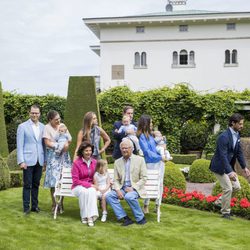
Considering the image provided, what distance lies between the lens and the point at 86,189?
7500mm

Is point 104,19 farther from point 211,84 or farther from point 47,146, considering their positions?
point 47,146

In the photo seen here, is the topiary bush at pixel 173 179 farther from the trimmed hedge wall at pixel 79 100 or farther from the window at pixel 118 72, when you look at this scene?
the window at pixel 118 72

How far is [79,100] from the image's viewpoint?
16.3 metres

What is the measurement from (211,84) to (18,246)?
105 ft

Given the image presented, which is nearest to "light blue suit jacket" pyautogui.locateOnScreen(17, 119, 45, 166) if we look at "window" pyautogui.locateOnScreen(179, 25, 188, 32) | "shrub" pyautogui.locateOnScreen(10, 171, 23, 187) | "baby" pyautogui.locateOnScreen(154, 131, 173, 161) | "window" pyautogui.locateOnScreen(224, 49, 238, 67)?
"baby" pyautogui.locateOnScreen(154, 131, 173, 161)

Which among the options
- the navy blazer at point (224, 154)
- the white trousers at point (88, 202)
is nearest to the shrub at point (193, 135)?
the navy blazer at point (224, 154)

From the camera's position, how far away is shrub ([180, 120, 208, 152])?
78.6ft

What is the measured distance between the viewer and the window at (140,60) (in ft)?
122

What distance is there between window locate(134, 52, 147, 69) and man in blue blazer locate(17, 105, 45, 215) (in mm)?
29333

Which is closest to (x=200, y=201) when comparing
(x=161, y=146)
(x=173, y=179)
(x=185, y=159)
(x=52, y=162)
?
(x=161, y=146)

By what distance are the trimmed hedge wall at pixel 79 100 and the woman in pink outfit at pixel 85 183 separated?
826cm

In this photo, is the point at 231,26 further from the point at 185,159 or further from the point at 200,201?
the point at 200,201

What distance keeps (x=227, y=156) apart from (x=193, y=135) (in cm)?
1642

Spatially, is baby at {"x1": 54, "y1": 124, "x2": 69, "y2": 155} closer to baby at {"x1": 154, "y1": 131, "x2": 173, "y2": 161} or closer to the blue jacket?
the blue jacket
